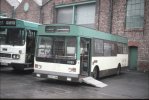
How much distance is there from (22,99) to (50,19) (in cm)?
2492

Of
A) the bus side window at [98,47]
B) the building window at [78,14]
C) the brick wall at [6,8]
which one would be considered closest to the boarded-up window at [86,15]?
the building window at [78,14]

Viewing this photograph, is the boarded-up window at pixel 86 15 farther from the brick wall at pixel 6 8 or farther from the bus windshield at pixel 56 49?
the bus windshield at pixel 56 49

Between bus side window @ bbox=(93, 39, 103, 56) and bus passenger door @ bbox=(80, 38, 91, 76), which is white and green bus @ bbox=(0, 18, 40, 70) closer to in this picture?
bus passenger door @ bbox=(80, 38, 91, 76)

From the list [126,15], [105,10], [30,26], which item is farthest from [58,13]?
[30,26]

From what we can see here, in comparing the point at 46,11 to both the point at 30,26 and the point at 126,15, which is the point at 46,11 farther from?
the point at 30,26

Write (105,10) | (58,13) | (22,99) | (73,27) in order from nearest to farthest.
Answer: (22,99), (73,27), (105,10), (58,13)

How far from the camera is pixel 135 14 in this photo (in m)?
24.8

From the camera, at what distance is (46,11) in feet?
110

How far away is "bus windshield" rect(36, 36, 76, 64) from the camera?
1253 cm

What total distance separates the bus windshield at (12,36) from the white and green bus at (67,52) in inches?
84.0

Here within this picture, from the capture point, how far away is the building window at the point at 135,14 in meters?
24.3

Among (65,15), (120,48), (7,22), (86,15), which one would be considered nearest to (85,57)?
(7,22)

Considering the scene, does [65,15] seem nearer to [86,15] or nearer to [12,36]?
[86,15]

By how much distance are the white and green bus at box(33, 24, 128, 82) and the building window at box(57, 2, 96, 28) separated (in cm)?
1424
